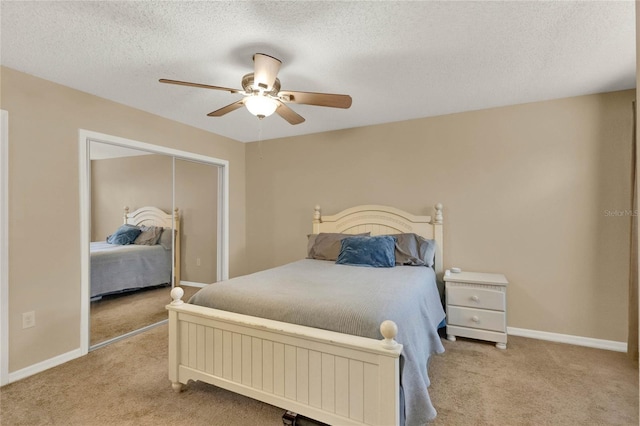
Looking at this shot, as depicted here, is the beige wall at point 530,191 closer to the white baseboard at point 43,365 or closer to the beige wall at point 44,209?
the beige wall at point 44,209

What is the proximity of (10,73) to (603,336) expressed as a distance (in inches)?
213

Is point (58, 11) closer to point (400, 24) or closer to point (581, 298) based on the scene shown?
point (400, 24)

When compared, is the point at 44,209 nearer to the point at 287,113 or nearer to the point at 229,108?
the point at 229,108

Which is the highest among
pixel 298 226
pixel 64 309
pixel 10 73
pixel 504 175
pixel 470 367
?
→ pixel 10 73

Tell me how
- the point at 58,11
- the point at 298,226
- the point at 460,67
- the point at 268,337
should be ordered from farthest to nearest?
the point at 298,226
the point at 460,67
the point at 268,337
the point at 58,11

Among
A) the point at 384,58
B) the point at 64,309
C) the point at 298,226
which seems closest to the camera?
the point at 384,58

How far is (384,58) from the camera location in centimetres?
208

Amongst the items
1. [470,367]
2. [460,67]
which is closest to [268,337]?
[470,367]

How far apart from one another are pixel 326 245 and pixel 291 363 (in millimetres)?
1781

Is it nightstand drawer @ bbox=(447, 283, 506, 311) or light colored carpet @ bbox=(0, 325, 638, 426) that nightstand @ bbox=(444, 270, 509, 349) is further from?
light colored carpet @ bbox=(0, 325, 638, 426)

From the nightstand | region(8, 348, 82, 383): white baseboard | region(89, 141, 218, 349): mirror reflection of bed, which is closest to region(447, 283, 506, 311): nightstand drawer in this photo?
the nightstand

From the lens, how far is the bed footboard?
1.44 meters

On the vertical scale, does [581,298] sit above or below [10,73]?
below

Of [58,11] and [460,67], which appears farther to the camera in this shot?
[460,67]
